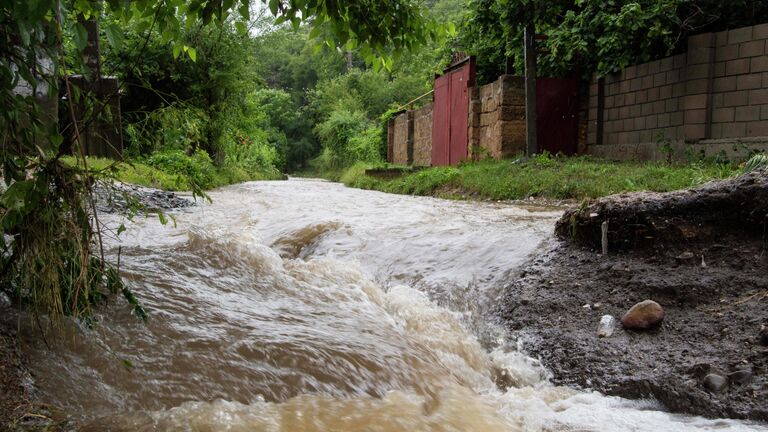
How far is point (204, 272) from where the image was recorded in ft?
12.0

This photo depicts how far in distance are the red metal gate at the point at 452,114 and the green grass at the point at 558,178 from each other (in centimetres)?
160

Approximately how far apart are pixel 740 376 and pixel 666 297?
2.36 ft

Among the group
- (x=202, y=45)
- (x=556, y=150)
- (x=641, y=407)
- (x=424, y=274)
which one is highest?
(x=202, y=45)

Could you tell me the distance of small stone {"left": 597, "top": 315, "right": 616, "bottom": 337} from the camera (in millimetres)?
2980

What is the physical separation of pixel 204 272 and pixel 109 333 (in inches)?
44.0

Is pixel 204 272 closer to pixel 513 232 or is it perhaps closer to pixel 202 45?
pixel 513 232

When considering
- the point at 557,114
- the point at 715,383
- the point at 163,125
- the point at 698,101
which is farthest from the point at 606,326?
the point at 557,114

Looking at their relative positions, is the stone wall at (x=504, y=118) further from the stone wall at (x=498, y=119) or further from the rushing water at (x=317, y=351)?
the rushing water at (x=317, y=351)

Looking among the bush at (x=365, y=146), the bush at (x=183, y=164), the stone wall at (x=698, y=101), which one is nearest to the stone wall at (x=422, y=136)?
the bush at (x=365, y=146)

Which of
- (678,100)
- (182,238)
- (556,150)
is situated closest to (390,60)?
(182,238)

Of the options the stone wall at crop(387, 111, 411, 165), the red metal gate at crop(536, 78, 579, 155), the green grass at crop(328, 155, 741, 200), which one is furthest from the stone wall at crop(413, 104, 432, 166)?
the red metal gate at crop(536, 78, 579, 155)

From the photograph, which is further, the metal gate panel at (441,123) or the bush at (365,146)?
the bush at (365,146)

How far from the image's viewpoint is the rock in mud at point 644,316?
2.94 metres

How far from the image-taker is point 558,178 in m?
8.44
